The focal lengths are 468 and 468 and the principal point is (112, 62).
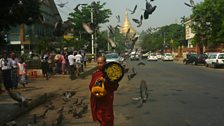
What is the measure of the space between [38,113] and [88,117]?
2.10 metres

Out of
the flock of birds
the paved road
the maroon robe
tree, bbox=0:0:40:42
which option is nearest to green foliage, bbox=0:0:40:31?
tree, bbox=0:0:40:42

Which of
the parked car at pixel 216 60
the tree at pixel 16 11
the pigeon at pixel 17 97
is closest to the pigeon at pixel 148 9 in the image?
the tree at pixel 16 11

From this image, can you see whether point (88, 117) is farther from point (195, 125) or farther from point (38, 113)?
point (195, 125)

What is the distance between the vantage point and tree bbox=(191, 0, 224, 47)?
183 ft

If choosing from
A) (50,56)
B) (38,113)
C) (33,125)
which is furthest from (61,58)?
(33,125)

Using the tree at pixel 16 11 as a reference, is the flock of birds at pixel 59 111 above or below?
below

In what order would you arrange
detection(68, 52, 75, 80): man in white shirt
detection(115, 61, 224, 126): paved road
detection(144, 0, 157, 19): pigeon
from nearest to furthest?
detection(144, 0, 157, 19): pigeon, detection(115, 61, 224, 126): paved road, detection(68, 52, 75, 80): man in white shirt

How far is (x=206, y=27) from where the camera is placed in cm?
5931

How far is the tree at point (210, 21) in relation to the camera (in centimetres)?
5591

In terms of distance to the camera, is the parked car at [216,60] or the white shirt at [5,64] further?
the parked car at [216,60]

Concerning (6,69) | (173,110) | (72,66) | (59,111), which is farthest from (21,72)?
(173,110)

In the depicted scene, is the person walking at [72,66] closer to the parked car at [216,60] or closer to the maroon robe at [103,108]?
the parked car at [216,60]

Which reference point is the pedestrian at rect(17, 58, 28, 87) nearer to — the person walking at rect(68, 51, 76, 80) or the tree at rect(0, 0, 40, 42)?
the person walking at rect(68, 51, 76, 80)

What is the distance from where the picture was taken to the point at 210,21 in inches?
2267
